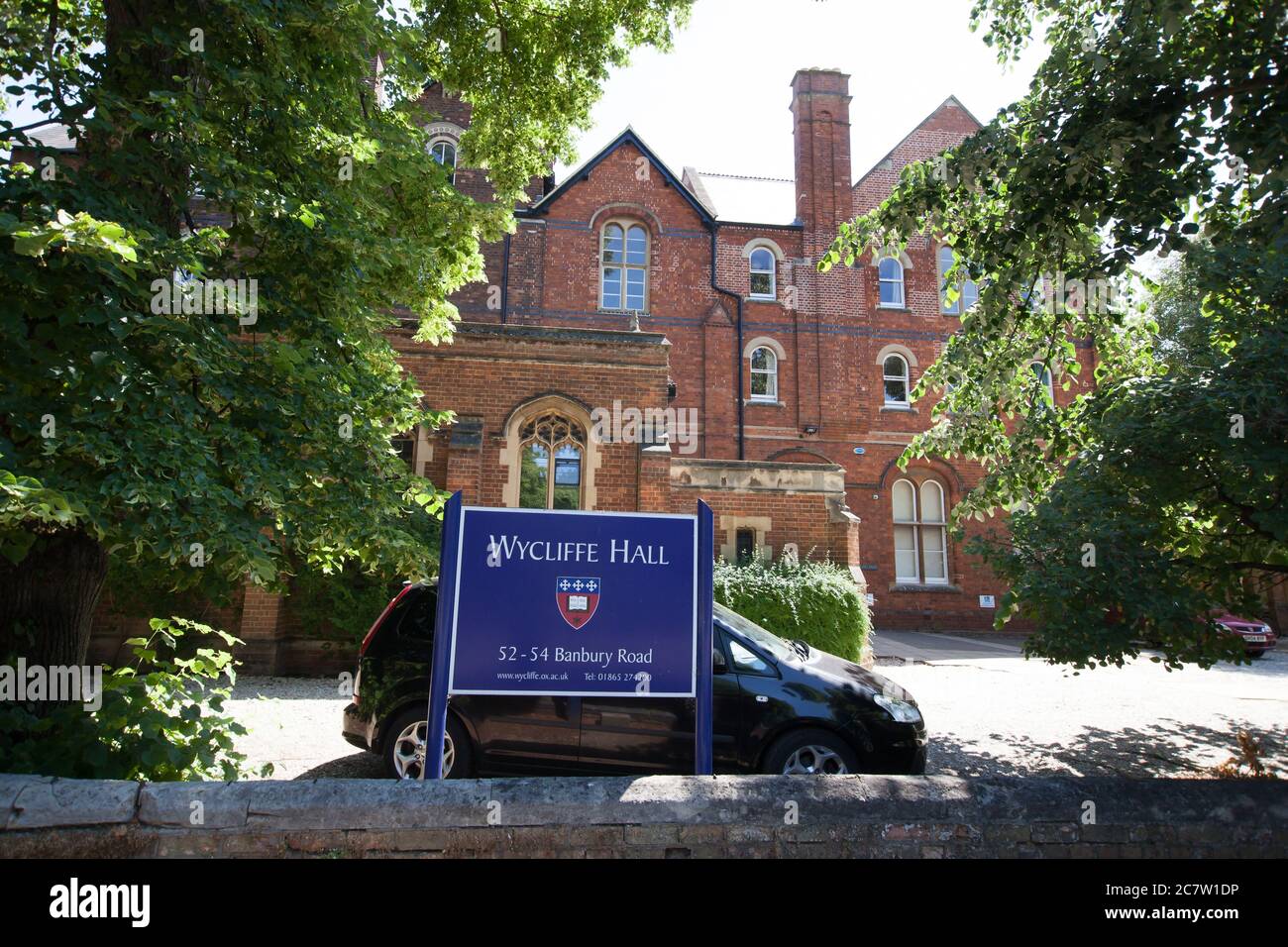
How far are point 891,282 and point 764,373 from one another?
5.10 meters

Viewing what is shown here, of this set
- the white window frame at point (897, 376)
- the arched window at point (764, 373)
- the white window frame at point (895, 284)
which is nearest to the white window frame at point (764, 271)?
the arched window at point (764, 373)

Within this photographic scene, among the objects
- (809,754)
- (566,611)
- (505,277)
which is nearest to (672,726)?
(809,754)

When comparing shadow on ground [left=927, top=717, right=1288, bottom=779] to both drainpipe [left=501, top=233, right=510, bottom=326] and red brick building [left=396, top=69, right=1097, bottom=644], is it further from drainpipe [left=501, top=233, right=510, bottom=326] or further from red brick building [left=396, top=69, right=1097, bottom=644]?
drainpipe [left=501, top=233, right=510, bottom=326]

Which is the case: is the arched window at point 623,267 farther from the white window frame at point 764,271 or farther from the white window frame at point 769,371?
the white window frame at point 769,371

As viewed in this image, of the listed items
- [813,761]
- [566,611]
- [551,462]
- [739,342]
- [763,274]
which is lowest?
[813,761]

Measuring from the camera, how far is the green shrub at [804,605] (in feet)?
37.5

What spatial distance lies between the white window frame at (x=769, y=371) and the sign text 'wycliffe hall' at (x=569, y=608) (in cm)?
1765

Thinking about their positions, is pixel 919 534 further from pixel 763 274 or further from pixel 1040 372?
pixel 1040 372

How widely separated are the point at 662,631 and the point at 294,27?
4.49 m

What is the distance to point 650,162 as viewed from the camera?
71.3 ft

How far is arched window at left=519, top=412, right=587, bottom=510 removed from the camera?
12930 mm

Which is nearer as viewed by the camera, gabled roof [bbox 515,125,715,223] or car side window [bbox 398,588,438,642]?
car side window [bbox 398,588,438,642]
